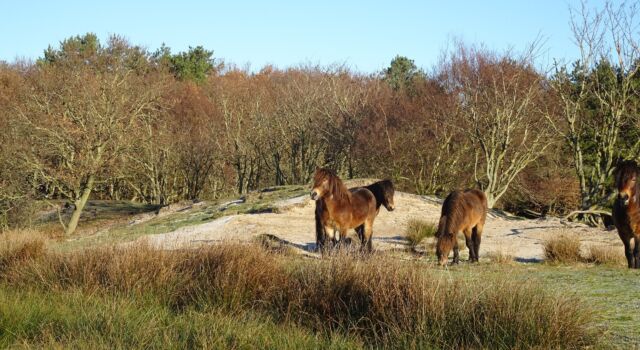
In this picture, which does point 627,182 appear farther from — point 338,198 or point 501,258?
point 338,198

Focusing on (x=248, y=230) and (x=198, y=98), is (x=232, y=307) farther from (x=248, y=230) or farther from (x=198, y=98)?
(x=198, y=98)

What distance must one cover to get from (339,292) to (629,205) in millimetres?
5196

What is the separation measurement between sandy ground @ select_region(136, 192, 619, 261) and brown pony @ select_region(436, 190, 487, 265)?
3.08ft

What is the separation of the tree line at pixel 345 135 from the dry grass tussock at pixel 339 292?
40.2ft

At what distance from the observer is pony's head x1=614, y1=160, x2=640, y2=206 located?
10.5 m

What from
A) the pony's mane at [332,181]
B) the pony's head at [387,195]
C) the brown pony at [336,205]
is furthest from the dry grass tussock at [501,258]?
the pony's mane at [332,181]

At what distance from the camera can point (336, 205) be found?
12375 mm

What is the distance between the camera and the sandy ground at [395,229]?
14.6 m

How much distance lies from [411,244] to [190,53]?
48402 mm

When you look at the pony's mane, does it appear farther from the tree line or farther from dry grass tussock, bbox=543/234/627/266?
the tree line


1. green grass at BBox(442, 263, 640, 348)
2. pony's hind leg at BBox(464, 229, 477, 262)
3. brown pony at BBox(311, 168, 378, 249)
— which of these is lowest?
green grass at BBox(442, 263, 640, 348)

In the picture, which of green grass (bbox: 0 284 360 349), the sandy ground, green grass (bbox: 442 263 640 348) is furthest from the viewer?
the sandy ground

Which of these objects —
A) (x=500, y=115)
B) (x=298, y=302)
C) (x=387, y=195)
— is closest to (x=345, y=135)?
(x=500, y=115)

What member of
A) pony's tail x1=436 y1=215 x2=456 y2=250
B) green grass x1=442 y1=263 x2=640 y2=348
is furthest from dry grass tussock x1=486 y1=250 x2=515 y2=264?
pony's tail x1=436 y1=215 x2=456 y2=250
